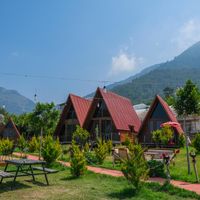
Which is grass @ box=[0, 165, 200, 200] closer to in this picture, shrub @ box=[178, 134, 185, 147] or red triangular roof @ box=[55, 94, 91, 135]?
shrub @ box=[178, 134, 185, 147]

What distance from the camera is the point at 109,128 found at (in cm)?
3144

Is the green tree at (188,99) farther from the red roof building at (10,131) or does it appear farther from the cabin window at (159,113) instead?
the red roof building at (10,131)

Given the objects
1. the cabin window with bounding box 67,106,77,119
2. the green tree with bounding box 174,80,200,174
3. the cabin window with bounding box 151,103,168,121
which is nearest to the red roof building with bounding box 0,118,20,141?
the cabin window with bounding box 67,106,77,119

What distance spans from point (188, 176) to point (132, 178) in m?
3.06

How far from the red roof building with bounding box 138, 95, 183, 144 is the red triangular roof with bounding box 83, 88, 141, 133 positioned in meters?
2.34

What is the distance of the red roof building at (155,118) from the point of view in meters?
27.0

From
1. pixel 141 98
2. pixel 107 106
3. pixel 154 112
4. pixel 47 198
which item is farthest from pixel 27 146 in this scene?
pixel 141 98

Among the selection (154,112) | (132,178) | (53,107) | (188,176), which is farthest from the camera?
→ (154,112)

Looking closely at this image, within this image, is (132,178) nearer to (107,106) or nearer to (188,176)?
(188,176)

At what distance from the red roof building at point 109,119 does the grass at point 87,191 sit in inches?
755

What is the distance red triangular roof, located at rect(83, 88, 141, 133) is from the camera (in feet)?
98.9

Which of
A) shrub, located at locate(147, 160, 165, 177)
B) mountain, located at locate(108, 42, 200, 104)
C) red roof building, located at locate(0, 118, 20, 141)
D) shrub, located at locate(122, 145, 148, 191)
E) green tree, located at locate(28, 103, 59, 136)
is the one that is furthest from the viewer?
mountain, located at locate(108, 42, 200, 104)

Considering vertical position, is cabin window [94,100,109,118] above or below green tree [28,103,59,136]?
above

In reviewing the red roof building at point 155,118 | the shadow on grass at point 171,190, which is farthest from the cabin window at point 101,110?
the shadow on grass at point 171,190
